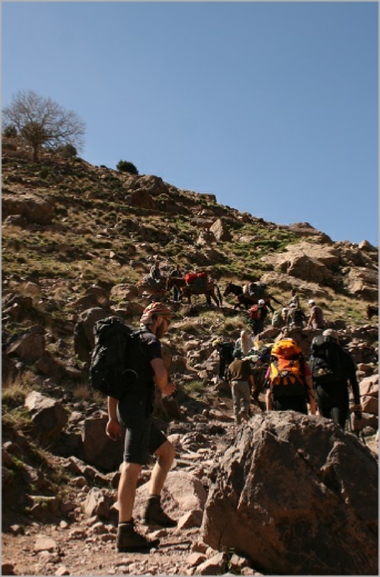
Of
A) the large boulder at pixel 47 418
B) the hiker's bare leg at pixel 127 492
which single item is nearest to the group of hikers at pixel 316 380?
the hiker's bare leg at pixel 127 492

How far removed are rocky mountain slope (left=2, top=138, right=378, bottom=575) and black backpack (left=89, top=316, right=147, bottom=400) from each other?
4.00ft

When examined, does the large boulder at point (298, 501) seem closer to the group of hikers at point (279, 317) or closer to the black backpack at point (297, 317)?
the group of hikers at point (279, 317)

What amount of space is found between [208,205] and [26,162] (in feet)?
48.5

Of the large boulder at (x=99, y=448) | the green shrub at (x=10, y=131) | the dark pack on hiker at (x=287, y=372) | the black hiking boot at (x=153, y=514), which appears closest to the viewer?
the black hiking boot at (x=153, y=514)

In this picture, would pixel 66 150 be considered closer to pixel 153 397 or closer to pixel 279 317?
pixel 279 317

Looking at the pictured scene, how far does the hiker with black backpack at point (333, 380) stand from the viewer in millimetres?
6371

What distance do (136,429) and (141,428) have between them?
0.04 metres

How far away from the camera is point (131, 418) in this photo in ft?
15.4

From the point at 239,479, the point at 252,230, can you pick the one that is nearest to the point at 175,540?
the point at 239,479

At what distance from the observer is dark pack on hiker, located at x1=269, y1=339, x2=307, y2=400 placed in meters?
6.27

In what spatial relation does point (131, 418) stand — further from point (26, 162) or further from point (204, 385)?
point (26, 162)

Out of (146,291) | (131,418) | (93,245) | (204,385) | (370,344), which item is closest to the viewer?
(131,418)

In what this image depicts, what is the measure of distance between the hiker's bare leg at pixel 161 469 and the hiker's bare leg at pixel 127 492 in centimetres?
45

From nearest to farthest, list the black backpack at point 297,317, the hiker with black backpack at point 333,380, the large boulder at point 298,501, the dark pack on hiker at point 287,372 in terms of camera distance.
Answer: the large boulder at point 298,501 → the dark pack on hiker at point 287,372 → the hiker with black backpack at point 333,380 → the black backpack at point 297,317
